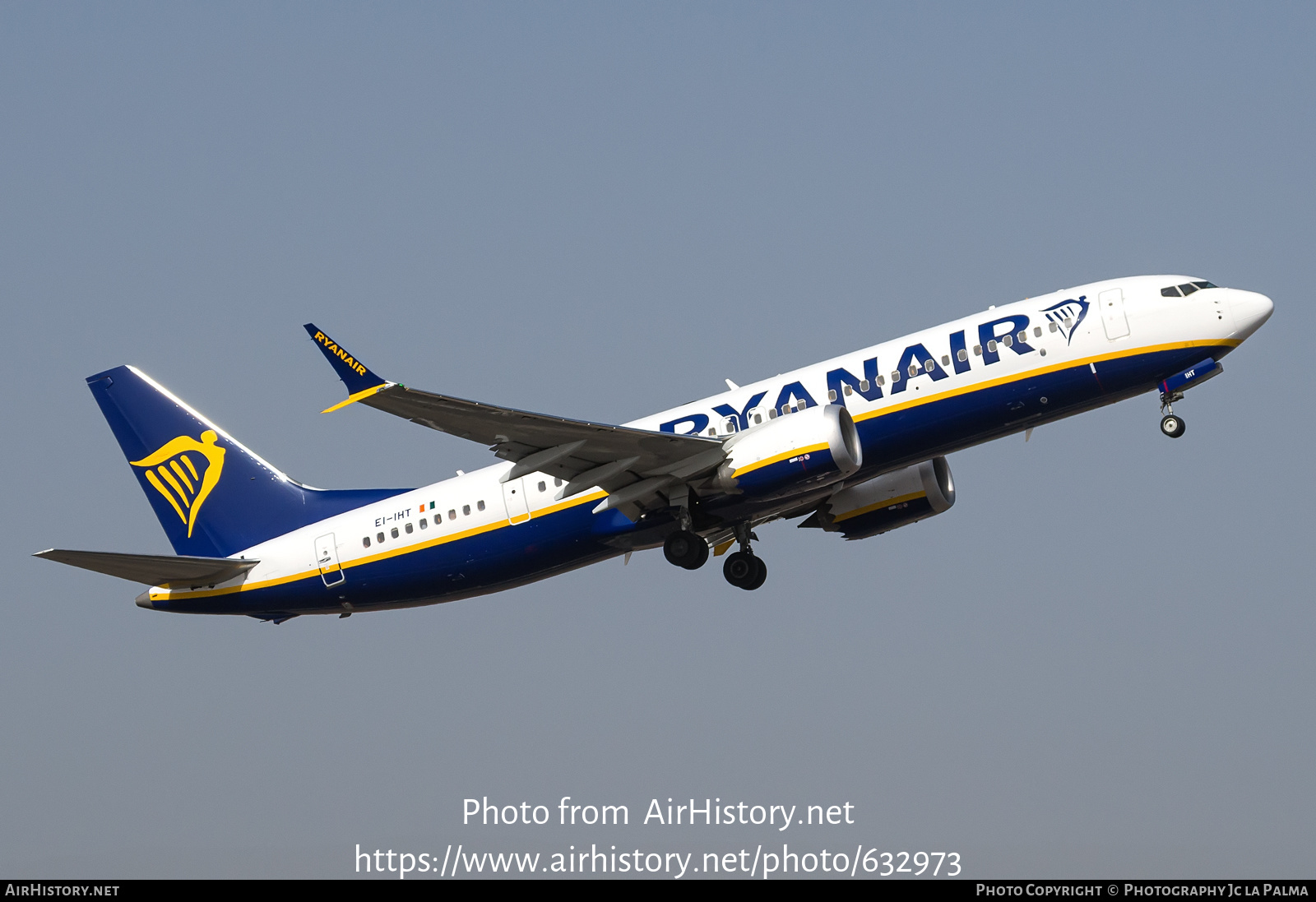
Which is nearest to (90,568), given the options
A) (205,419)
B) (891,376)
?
(205,419)

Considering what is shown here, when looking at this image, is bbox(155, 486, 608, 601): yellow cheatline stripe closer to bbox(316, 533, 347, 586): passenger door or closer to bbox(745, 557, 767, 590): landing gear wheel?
bbox(316, 533, 347, 586): passenger door

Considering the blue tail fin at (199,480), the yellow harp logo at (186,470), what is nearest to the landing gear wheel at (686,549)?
the blue tail fin at (199,480)

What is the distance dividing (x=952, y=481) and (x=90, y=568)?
21.1 metres

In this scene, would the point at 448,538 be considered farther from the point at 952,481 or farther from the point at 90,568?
the point at 952,481

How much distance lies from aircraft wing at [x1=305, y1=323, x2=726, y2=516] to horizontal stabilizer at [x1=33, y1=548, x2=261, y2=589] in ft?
26.9

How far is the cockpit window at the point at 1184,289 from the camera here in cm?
3319

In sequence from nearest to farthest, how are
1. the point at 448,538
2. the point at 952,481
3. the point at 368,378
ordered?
the point at 368,378 < the point at 448,538 < the point at 952,481

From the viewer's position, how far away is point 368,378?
28328 millimetres

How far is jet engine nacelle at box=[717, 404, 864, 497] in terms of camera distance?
31875 millimetres

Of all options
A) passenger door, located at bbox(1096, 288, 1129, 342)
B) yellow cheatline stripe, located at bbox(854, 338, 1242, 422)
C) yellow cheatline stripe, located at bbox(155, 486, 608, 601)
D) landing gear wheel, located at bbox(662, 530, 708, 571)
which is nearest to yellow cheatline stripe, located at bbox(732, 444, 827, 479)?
landing gear wheel, located at bbox(662, 530, 708, 571)

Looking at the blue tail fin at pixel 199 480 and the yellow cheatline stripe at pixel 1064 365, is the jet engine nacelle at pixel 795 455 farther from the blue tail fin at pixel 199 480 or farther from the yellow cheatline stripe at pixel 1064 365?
the blue tail fin at pixel 199 480

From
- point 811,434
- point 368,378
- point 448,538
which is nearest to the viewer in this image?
point 368,378

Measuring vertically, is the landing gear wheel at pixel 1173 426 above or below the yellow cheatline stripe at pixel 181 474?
below

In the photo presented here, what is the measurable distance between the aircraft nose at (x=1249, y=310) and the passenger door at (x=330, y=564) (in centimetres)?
2153
